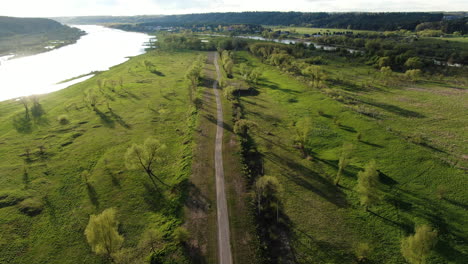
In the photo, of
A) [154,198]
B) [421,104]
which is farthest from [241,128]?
[421,104]

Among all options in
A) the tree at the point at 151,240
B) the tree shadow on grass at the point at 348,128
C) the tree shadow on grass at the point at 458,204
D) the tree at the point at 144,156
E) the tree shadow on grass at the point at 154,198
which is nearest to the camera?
the tree at the point at 151,240

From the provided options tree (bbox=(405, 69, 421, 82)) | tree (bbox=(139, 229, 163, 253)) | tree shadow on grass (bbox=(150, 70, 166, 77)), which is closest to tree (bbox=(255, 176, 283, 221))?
tree (bbox=(139, 229, 163, 253))

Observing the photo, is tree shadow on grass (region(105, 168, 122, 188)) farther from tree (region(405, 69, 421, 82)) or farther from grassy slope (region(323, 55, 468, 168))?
tree (region(405, 69, 421, 82))

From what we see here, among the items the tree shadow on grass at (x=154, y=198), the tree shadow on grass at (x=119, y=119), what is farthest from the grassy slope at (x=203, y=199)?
the tree shadow on grass at (x=119, y=119)

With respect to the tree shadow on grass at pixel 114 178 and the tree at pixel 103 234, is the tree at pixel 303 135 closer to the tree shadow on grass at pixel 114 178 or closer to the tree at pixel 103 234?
the tree shadow on grass at pixel 114 178

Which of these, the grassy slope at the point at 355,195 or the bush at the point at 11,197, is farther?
the bush at the point at 11,197

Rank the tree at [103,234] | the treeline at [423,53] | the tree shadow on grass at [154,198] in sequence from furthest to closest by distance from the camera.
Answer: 1. the treeline at [423,53]
2. the tree shadow on grass at [154,198]
3. the tree at [103,234]

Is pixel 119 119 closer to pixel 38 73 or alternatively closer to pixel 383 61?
pixel 38 73
